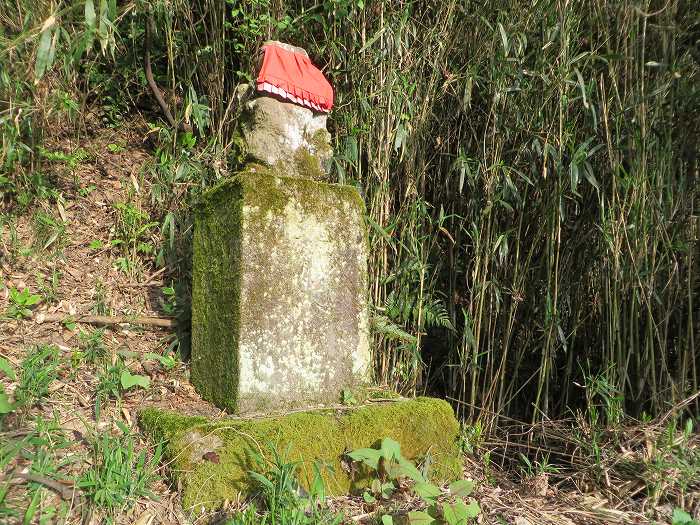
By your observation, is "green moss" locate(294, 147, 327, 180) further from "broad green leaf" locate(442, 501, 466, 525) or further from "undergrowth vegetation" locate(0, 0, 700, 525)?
"broad green leaf" locate(442, 501, 466, 525)

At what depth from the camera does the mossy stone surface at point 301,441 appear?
1.58 metres

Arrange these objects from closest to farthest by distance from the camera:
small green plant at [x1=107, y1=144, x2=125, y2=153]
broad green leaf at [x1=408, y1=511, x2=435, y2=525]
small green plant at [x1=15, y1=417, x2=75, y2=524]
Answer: small green plant at [x1=15, y1=417, x2=75, y2=524] < broad green leaf at [x1=408, y1=511, x2=435, y2=525] < small green plant at [x1=107, y1=144, x2=125, y2=153]

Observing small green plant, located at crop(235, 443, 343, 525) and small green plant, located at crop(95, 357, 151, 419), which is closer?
small green plant, located at crop(235, 443, 343, 525)

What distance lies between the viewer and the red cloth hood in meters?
1.96

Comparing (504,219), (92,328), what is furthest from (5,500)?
(504,219)

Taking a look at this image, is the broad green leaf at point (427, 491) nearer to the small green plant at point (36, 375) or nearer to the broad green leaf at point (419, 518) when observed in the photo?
the broad green leaf at point (419, 518)

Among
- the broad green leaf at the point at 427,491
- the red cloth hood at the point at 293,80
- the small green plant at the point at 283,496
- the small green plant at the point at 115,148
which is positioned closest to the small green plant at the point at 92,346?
the small green plant at the point at 283,496

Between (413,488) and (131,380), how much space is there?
3.75 ft

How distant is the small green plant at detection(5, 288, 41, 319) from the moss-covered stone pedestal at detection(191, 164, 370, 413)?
90 cm

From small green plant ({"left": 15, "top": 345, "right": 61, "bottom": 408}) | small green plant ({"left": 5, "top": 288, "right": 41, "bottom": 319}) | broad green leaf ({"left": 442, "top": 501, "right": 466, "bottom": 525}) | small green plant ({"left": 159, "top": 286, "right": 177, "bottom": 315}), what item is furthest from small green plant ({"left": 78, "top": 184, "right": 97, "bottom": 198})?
broad green leaf ({"left": 442, "top": 501, "right": 466, "bottom": 525})

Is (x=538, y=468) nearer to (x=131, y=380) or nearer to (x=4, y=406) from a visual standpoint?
(x=131, y=380)

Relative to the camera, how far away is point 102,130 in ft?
11.9

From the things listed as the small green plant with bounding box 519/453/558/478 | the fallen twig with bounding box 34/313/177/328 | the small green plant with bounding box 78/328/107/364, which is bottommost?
the small green plant with bounding box 519/453/558/478

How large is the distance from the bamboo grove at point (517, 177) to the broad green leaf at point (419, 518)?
961mm
